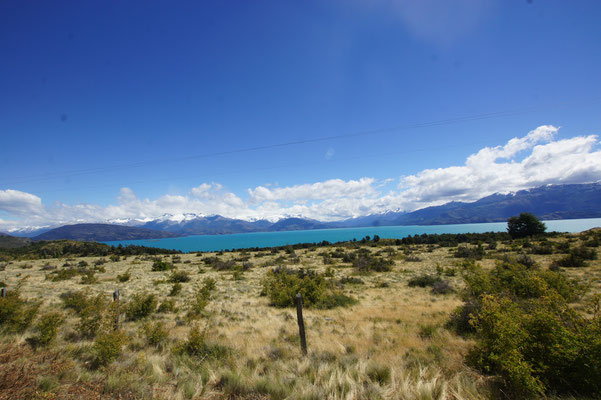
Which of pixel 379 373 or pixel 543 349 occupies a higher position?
pixel 543 349

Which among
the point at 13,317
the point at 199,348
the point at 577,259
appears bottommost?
the point at 577,259

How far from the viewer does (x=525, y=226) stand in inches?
1710

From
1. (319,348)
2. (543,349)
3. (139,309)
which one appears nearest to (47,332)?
(139,309)

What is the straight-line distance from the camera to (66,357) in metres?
6.34

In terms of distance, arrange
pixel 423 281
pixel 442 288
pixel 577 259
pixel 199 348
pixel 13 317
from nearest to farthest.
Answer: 1. pixel 199 348
2. pixel 13 317
3. pixel 442 288
4. pixel 423 281
5. pixel 577 259

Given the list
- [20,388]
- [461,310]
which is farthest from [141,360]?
[461,310]

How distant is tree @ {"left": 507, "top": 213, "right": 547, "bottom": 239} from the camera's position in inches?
1661

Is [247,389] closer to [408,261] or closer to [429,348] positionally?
[429,348]

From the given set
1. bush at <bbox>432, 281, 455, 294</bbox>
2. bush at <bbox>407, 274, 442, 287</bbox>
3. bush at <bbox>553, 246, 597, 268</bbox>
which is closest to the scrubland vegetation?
bush at <bbox>432, 281, 455, 294</bbox>

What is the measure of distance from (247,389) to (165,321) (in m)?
7.97

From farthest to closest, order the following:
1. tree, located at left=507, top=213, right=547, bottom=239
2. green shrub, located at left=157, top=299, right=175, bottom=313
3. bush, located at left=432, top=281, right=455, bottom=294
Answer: tree, located at left=507, top=213, right=547, bottom=239, bush, located at left=432, top=281, right=455, bottom=294, green shrub, located at left=157, top=299, right=175, bottom=313

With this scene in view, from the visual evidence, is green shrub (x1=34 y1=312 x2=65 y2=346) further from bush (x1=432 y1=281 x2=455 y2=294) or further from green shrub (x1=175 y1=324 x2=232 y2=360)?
bush (x1=432 y1=281 x2=455 y2=294)

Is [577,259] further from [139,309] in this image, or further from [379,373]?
[139,309]

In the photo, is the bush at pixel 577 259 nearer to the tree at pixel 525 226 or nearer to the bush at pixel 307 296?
the bush at pixel 307 296
